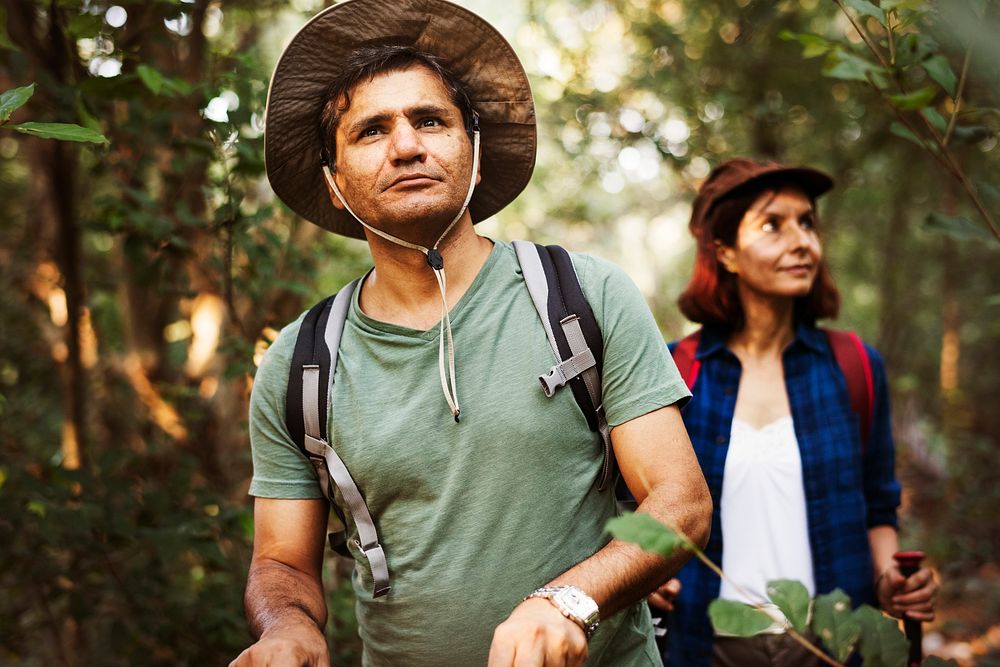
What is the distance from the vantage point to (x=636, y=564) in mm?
1695

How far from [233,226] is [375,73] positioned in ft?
3.99

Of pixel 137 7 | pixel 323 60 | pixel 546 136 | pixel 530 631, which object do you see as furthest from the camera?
pixel 546 136

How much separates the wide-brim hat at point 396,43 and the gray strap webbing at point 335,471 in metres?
0.62

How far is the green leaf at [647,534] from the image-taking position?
43.5 inches

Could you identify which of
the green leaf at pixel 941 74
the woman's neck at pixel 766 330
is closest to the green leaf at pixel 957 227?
the green leaf at pixel 941 74

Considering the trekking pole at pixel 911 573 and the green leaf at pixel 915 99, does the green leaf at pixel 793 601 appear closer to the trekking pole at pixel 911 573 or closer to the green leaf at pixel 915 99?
the green leaf at pixel 915 99

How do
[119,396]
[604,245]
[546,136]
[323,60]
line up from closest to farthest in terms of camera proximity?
[323,60]
[119,396]
[546,136]
[604,245]

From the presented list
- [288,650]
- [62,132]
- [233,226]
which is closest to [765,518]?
[288,650]

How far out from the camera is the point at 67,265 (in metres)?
3.94

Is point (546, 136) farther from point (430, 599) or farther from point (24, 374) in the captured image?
point (430, 599)

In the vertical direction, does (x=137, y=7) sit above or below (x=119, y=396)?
above

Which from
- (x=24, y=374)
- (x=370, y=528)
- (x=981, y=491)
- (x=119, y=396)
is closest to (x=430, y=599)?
(x=370, y=528)

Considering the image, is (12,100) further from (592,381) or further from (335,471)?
(592,381)

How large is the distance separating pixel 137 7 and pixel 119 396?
137 inches
